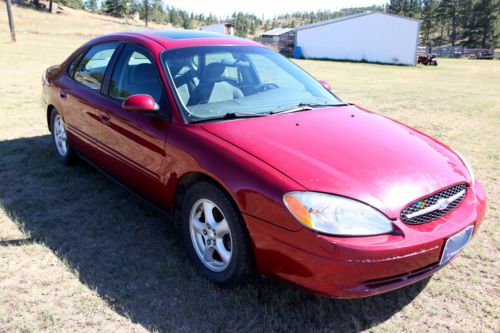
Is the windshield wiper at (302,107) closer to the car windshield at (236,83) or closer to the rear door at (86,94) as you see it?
the car windshield at (236,83)

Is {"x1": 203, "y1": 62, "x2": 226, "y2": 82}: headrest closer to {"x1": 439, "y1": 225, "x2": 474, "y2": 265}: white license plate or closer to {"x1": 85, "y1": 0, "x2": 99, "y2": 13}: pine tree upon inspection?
{"x1": 439, "y1": 225, "x2": 474, "y2": 265}: white license plate

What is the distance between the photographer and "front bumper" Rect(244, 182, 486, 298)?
222 centimetres

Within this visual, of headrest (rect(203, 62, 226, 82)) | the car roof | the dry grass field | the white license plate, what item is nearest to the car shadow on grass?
the dry grass field

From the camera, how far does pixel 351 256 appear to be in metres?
2.21

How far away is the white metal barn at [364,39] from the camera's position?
126ft

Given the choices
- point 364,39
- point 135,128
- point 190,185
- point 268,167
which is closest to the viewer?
point 268,167

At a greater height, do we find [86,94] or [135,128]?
[86,94]

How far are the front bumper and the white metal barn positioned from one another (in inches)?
1525

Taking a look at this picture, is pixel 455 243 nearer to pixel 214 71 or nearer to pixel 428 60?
pixel 214 71

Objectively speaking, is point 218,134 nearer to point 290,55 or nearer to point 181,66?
point 181,66

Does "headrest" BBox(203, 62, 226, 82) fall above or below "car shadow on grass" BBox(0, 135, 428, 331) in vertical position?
above

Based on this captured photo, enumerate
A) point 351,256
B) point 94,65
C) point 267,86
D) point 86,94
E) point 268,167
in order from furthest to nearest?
point 94,65, point 86,94, point 267,86, point 268,167, point 351,256

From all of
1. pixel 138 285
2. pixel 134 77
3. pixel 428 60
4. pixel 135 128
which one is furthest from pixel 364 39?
pixel 138 285

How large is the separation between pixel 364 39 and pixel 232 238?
134 feet
